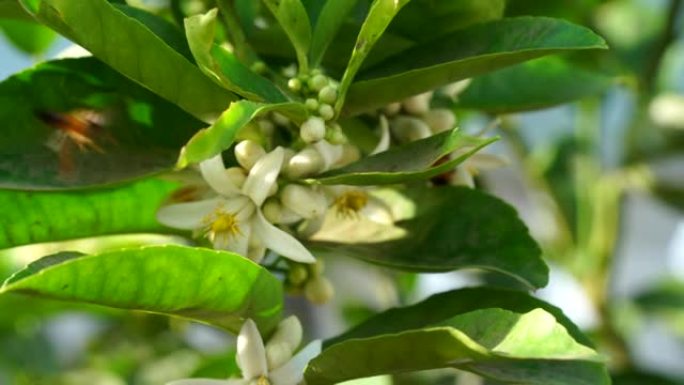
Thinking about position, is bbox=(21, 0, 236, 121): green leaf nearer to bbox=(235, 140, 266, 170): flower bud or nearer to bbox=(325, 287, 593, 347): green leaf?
bbox=(235, 140, 266, 170): flower bud

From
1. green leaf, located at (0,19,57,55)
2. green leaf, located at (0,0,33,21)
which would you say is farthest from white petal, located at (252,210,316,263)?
green leaf, located at (0,19,57,55)

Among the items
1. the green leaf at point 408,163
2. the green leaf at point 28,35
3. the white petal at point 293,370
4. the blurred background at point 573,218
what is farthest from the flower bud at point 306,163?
the blurred background at point 573,218

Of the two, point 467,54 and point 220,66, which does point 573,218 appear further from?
point 220,66

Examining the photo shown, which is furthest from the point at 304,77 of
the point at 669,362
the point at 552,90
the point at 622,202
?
the point at 669,362

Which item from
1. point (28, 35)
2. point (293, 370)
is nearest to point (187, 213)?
point (293, 370)

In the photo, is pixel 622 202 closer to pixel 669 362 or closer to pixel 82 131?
pixel 82 131

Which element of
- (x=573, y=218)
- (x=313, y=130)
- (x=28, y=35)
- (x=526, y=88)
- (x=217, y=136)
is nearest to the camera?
(x=217, y=136)

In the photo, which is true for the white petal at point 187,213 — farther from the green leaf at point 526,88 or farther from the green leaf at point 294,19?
the green leaf at point 526,88
